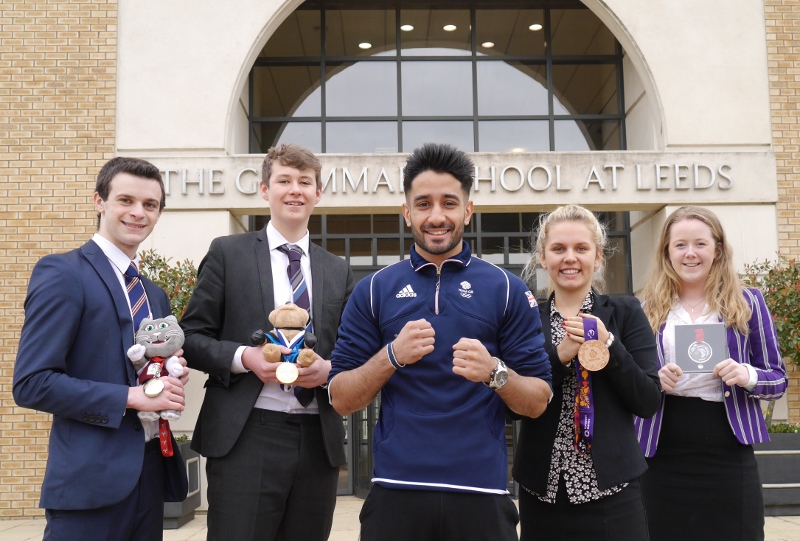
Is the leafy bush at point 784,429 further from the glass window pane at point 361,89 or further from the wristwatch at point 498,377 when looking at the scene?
the wristwatch at point 498,377

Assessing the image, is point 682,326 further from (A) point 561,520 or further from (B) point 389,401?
(B) point 389,401

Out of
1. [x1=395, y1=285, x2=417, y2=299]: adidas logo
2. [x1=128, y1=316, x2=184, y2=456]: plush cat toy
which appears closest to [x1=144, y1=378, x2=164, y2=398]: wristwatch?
[x1=128, y1=316, x2=184, y2=456]: plush cat toy

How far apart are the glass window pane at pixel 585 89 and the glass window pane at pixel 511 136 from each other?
530 millimetres

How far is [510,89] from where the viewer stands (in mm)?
11539

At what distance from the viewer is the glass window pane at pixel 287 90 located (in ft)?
37.6

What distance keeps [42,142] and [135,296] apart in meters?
7.47

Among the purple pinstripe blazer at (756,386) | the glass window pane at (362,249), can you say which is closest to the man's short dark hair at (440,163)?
the purple pinstripe blazer at (756,386)

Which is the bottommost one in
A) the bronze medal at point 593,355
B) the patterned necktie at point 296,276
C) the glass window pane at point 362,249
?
the bronze medal at point 593,355

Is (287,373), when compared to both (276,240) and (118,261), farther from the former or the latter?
(118,261)

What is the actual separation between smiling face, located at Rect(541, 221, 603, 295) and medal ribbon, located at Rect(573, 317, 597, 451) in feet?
0.97

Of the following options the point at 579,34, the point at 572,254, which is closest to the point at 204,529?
the point at 572,254

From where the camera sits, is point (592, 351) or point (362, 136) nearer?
point (592, 351)

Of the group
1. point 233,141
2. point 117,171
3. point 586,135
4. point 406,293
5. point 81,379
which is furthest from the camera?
point 586,135

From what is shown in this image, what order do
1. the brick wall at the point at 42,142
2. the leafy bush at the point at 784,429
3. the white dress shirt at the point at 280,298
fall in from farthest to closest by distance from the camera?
the brick wall at the point at 42,142 → the leafy bush at the point at 784,429 → the white dress shirt at the point at 280,298
